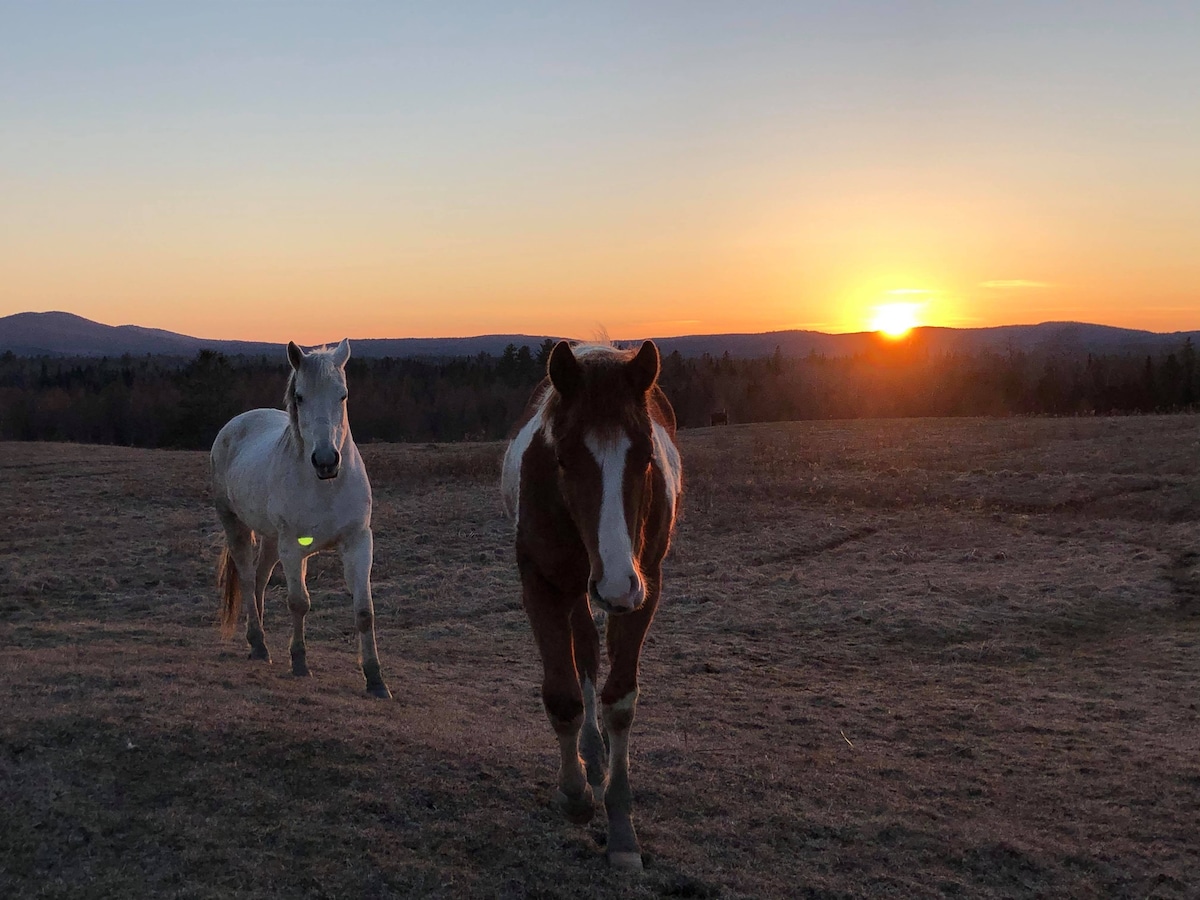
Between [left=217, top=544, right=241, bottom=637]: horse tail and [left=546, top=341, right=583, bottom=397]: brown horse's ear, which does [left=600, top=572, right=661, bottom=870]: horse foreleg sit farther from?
[left=217, top=544, right=241, bottom=637]: horse tail

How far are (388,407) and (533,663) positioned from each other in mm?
57501

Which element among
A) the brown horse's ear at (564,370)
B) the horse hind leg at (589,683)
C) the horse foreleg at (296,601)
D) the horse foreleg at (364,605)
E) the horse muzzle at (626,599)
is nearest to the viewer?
the horse muzzle at (626,599)

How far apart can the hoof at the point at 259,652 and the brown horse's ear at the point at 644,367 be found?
5.49 m

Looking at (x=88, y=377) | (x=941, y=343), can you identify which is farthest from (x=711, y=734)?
(x=941, y=343)

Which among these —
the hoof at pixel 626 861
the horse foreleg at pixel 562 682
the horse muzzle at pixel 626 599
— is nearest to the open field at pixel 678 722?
the hoof at pixel 626 861

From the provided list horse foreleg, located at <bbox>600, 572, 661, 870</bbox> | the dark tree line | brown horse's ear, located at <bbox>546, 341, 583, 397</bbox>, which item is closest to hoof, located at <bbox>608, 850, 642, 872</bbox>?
horse foreleg, located at <bbox>600, 572, 661, 870</bbox>

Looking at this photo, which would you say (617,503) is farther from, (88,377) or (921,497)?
(88,377)

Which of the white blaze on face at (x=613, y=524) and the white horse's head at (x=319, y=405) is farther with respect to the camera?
the white horse's head at (x=319, y=405)

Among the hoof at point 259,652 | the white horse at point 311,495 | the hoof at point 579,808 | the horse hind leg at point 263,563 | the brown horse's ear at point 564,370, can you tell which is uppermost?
the brown horse's ear at point 564,370

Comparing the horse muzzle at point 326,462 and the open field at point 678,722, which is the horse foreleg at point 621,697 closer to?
the open field at point 678,722

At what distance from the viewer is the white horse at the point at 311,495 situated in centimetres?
632

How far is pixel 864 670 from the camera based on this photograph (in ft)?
26.0

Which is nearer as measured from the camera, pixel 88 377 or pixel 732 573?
pixel 732 573

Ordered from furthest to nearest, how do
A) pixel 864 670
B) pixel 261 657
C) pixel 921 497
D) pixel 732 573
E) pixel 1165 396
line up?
pixel 1165 396 → pixel 921 497 → pixel 732 573 → pixel 864 670 → pixel 261 657
